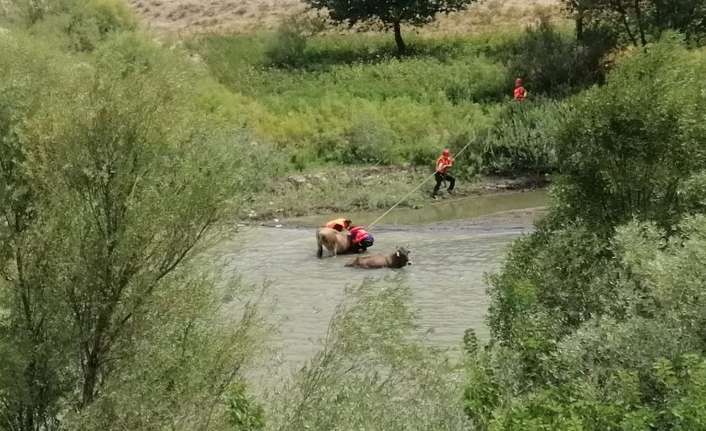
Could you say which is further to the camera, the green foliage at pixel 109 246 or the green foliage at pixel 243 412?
the green foliage at pixel 243 412

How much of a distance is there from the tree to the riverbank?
1524cm

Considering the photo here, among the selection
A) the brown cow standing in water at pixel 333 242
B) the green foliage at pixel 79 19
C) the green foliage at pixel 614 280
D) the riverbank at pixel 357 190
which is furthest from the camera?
the green foliage at pixel 79 19

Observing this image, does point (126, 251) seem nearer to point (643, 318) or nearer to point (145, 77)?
point (145, 77)

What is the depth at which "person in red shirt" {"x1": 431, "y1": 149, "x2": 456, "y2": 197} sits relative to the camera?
37.2 m

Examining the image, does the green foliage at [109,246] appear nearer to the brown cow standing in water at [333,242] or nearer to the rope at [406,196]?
the brown cow standing in water at [333,242]

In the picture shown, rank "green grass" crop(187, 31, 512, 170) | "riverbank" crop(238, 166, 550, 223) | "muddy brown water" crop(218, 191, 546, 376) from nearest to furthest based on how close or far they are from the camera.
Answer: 1. "muddy brown water" crop(218, 191, 546, 376)
2. "riverbank" crop(238, 166, 550, 223)
3. "green grass" crop(187, 31, 512, 170)

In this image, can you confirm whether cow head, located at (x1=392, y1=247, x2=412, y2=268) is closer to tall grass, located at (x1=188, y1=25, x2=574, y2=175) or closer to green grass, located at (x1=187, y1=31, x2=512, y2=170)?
tall grass, located at (x1=188, y1=25, x2=574, y2=175)

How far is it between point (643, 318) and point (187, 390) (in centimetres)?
520

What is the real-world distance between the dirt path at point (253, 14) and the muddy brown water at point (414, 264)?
22.0 m

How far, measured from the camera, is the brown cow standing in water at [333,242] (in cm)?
2772

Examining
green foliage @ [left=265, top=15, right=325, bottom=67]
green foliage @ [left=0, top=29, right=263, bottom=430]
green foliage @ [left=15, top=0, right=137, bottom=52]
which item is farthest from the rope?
green foliage @ [left=0, top=29, right=263, bottom=430]

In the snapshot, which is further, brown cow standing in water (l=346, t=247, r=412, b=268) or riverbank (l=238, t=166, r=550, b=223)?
riverbank (l=238, t=166, r=550, b=223)

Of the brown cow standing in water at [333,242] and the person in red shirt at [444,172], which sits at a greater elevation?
the brown cow standing in water at [333,242]

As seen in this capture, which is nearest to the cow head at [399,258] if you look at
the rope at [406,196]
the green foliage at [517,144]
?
the rope at [406,196]
